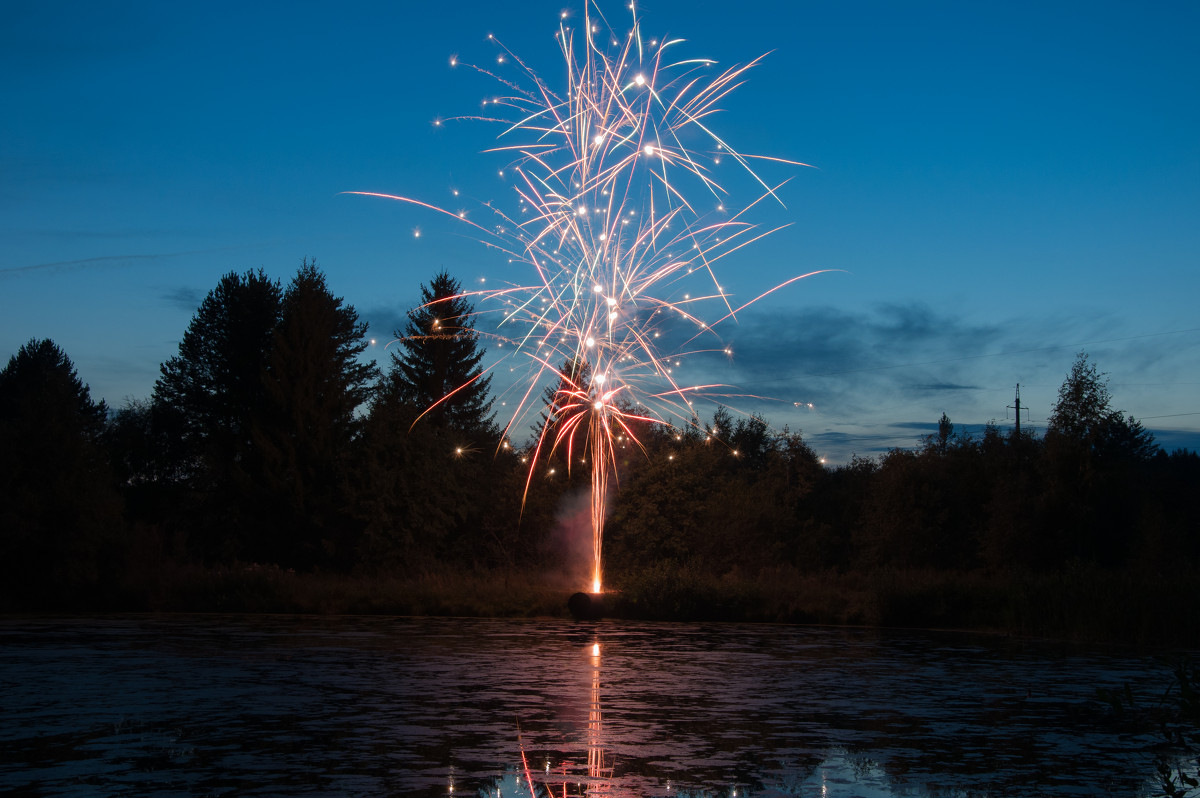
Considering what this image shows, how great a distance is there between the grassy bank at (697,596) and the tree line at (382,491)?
9.76ft

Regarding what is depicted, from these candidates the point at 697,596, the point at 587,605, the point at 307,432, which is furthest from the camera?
the point at 307,432

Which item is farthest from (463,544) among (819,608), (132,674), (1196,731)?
(1196,731)

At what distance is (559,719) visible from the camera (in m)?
10.9

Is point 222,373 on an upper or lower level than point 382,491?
upper

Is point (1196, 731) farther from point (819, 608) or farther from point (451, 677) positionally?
point (819, 608)

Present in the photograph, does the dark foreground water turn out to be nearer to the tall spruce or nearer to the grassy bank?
the grassy bank

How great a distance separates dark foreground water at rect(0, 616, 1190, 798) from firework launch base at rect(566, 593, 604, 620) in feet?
22.3

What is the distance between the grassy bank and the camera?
24.3 meters

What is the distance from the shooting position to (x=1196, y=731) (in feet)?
34.9

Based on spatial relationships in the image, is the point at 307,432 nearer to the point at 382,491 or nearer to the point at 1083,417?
the point at 382,491

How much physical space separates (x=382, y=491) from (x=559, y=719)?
26291 millimetres

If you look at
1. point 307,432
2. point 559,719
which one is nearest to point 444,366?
point 307,432

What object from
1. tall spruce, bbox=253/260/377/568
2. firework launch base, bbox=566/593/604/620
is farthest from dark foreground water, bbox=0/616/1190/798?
tall spruce, bbox=253/260/377/568

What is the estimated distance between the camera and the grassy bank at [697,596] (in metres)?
24.3
